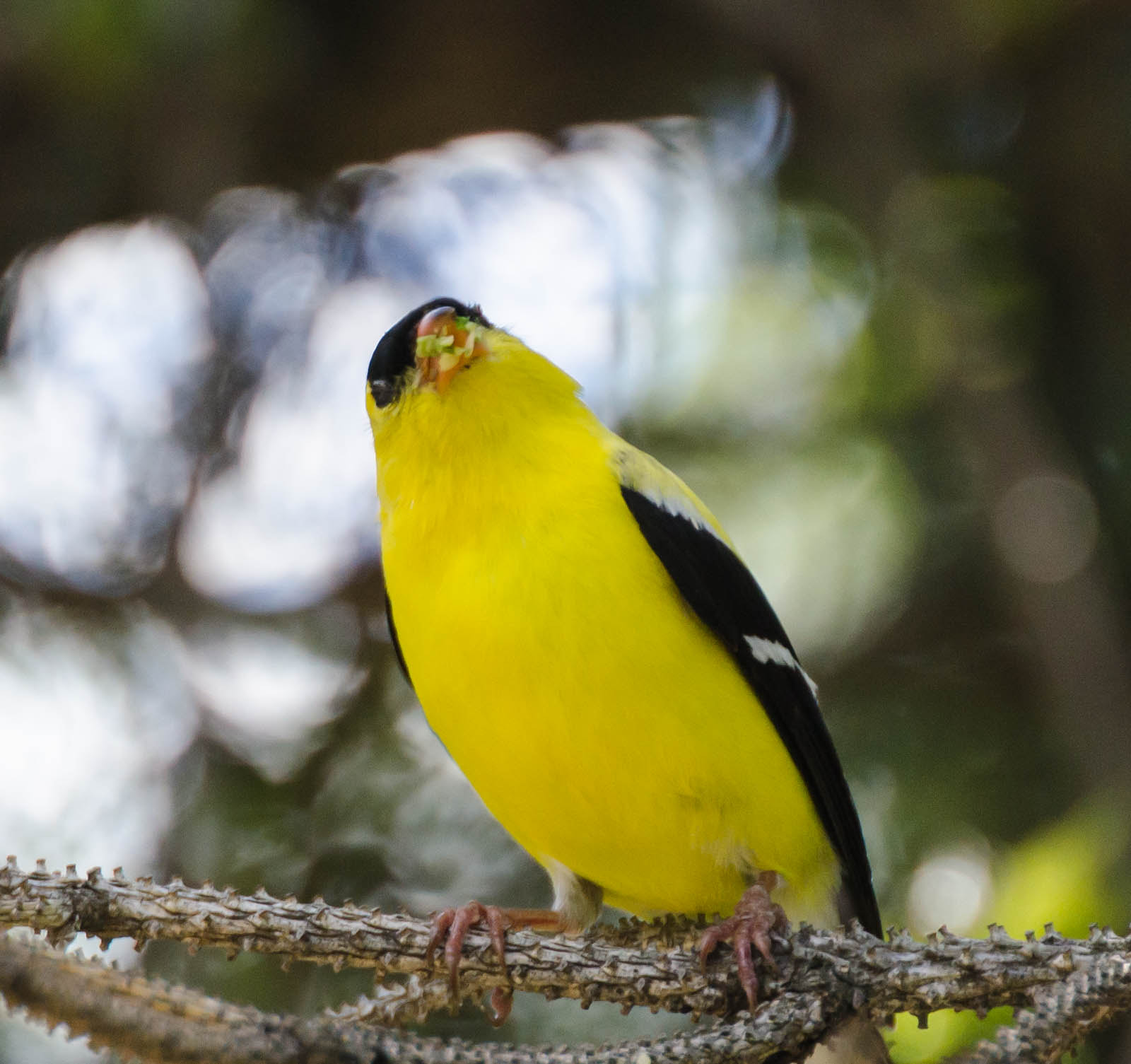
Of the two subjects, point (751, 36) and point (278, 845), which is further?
point (751, 36)

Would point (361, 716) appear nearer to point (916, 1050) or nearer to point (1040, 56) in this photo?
point (916, 1050)

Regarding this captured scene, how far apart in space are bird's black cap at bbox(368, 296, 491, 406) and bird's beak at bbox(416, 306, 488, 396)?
4cm

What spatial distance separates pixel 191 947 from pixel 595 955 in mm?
724

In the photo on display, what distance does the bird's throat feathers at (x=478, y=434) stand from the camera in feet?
10.0

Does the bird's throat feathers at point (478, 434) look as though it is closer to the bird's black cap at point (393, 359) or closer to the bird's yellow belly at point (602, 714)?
the bird's black cap at point (393, 359)

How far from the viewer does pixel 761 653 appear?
311cm

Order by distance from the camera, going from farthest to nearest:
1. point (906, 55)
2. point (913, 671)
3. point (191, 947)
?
point (906, 55) < point (913, 671) < point (191, 947)

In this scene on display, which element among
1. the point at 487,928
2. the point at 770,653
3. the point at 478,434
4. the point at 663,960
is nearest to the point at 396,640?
the point at 478,434

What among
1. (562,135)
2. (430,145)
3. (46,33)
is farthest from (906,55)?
(46,33)

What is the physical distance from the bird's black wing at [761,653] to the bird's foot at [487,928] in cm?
84

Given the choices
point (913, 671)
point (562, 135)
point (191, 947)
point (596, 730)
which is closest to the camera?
point (191, 947)

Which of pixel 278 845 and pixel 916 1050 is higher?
pixel 278 845

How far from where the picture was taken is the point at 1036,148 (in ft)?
16.4

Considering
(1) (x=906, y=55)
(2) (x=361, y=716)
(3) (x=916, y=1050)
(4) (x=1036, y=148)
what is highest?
(1) (x=906, y=55)
